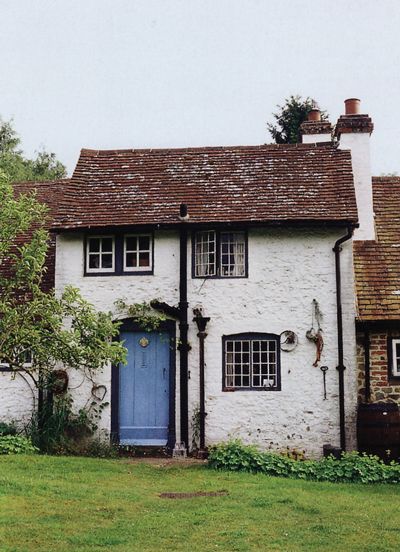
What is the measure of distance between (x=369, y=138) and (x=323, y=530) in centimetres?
1241

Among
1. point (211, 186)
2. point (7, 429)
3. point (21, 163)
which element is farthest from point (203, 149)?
point (21, 163)

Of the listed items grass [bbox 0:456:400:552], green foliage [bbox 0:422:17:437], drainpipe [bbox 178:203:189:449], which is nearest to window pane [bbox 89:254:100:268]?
drainpipe [bbox 178:203:189:449]

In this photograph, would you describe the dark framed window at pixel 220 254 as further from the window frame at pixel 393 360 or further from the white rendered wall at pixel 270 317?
the window frame at pixel 393 360

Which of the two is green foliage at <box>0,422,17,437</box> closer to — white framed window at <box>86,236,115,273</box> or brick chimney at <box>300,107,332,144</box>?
white framed window at <box>86,236,115,273</box>

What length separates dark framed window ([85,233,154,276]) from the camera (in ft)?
58.5

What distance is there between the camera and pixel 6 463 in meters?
13.9

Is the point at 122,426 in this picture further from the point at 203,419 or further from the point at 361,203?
the point at 361,203

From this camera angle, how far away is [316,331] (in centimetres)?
1700

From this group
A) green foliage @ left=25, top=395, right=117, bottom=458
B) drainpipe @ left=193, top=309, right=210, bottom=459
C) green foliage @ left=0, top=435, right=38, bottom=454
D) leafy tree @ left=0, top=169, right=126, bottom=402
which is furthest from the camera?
drainpipe @ left=193, top=309, right=210, bottom=459

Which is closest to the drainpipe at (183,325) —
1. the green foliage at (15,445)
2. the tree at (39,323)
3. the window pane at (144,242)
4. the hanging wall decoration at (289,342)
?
the window pane at (144,242)

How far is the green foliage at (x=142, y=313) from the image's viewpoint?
670 inches

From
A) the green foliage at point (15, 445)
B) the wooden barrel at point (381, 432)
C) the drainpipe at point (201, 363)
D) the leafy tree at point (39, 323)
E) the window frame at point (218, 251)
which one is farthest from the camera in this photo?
the window frame at point (218, 251)

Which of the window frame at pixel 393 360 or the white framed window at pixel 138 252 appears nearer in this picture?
the window frame at pixel 393 360

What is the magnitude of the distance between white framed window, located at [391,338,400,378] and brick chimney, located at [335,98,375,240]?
3.18 m
